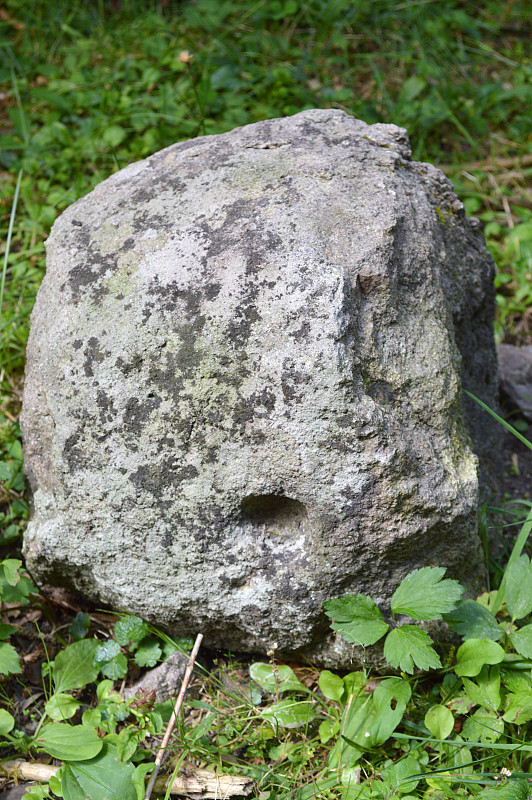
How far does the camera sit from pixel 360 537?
1545 mm

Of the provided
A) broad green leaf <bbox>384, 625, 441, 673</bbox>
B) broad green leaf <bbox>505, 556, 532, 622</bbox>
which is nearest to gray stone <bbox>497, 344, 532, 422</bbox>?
broad green leaf <bbox>505, 556, 532, 622</bbox>

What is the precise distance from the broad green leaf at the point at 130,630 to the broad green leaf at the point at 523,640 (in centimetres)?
98

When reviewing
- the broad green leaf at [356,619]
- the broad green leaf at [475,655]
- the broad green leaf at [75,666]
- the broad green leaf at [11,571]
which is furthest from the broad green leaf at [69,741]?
the broad green leaf at [475,655]

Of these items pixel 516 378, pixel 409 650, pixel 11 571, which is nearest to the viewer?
pixel 409 650

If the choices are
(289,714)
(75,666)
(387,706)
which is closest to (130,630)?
(75,666)

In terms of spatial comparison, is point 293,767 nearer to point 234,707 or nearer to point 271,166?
point 234,707

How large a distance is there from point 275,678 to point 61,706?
1.95 ft

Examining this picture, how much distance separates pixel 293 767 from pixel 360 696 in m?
0.24

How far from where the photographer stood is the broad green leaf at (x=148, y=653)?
1813 mm

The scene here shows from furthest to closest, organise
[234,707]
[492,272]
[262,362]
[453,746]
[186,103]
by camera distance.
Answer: [186,103]
[492,272]
[234,707]
[453,746]
[262,362]

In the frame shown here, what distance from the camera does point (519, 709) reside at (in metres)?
1.61

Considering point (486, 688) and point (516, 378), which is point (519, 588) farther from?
point (516, 378)

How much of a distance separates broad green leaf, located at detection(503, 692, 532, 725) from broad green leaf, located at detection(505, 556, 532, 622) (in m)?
0.19

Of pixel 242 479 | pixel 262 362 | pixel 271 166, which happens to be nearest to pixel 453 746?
pixel 242 479
